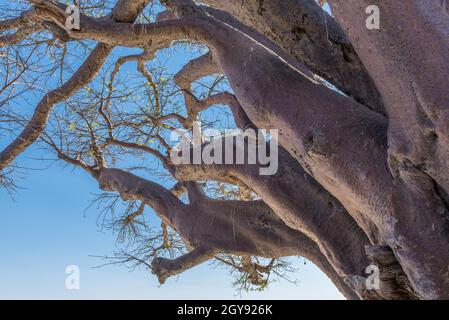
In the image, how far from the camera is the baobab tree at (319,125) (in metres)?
1.83

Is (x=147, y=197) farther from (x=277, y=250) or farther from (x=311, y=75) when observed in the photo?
(x=311, y=75)

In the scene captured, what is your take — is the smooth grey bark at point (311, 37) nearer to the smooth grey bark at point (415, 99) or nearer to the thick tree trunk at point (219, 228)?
the smooth grey bark at point (415, 99)

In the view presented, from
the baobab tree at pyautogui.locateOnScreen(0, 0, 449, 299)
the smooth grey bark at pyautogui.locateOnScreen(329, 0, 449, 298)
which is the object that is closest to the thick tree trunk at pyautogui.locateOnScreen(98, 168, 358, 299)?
the baobab tree at pyautogui.locateOnScreen(0, 0, 449, 299)

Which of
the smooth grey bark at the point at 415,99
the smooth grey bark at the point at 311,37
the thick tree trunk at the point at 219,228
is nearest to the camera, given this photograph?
the smooth grey bark at the point at 415,99

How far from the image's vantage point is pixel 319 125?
7.29 ft

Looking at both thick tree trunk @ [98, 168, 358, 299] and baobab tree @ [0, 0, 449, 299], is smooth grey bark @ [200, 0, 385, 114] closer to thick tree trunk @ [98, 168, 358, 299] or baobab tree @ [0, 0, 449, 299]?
baobab tree @ [0, 0, 449, 299]

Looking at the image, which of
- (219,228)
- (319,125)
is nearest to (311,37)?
(319,125)

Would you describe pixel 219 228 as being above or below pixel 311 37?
below

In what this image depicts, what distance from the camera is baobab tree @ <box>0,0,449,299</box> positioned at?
6.01 feet

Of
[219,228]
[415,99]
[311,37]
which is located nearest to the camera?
[415,99]

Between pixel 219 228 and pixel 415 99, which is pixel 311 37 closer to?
pixel 415 99

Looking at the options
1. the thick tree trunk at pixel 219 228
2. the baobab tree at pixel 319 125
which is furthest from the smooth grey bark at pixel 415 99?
the thick tree trunk at pixel 219 228
